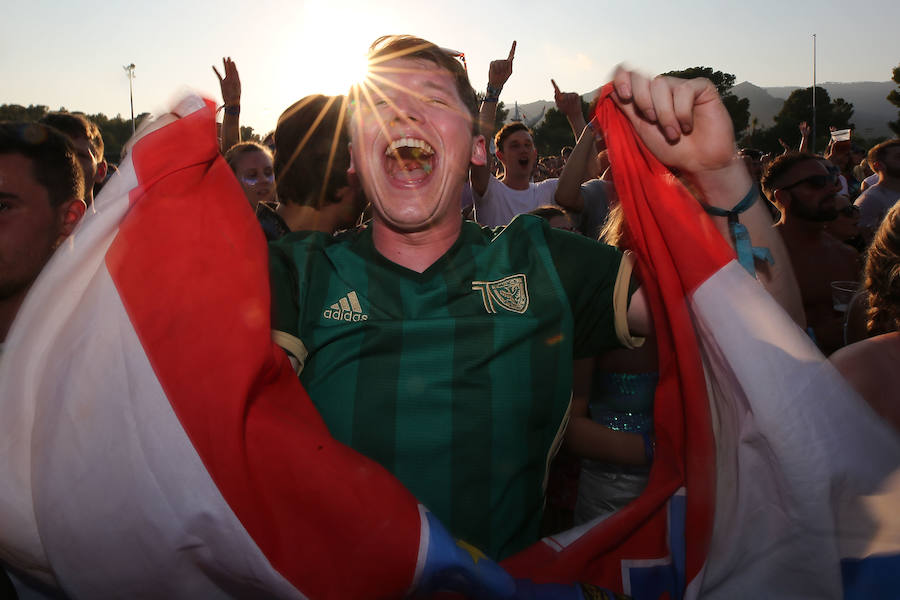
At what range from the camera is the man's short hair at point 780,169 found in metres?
4.46

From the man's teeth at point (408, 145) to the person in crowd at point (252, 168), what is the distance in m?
3.08

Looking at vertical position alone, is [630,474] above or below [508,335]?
below

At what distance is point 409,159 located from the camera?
79.7 inches

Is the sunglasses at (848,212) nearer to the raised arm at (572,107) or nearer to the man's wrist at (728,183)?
the raised arm at (572,107)

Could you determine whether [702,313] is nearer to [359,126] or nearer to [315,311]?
[315,311]

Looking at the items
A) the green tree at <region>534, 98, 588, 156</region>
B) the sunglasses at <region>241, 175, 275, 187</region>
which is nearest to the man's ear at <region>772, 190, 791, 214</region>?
the sunglasses at <region>241, 175, 275, 187</region>

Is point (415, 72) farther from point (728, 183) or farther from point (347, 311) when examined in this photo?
point (728, 183)

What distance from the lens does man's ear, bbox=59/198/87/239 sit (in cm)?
257

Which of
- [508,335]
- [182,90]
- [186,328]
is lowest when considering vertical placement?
[508,335]

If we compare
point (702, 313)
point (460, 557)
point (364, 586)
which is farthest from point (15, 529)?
point (702, 313)

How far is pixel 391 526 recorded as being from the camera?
142 centimetres

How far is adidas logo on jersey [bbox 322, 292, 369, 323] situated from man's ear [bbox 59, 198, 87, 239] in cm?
156

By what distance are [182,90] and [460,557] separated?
4.73ft

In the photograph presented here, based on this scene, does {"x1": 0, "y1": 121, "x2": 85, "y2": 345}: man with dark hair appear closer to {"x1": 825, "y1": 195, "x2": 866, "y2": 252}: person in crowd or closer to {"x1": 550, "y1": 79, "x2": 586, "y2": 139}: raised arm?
{"x1": 550, "y1": 79, "x2": 586, "y2": 139}: raised arm
